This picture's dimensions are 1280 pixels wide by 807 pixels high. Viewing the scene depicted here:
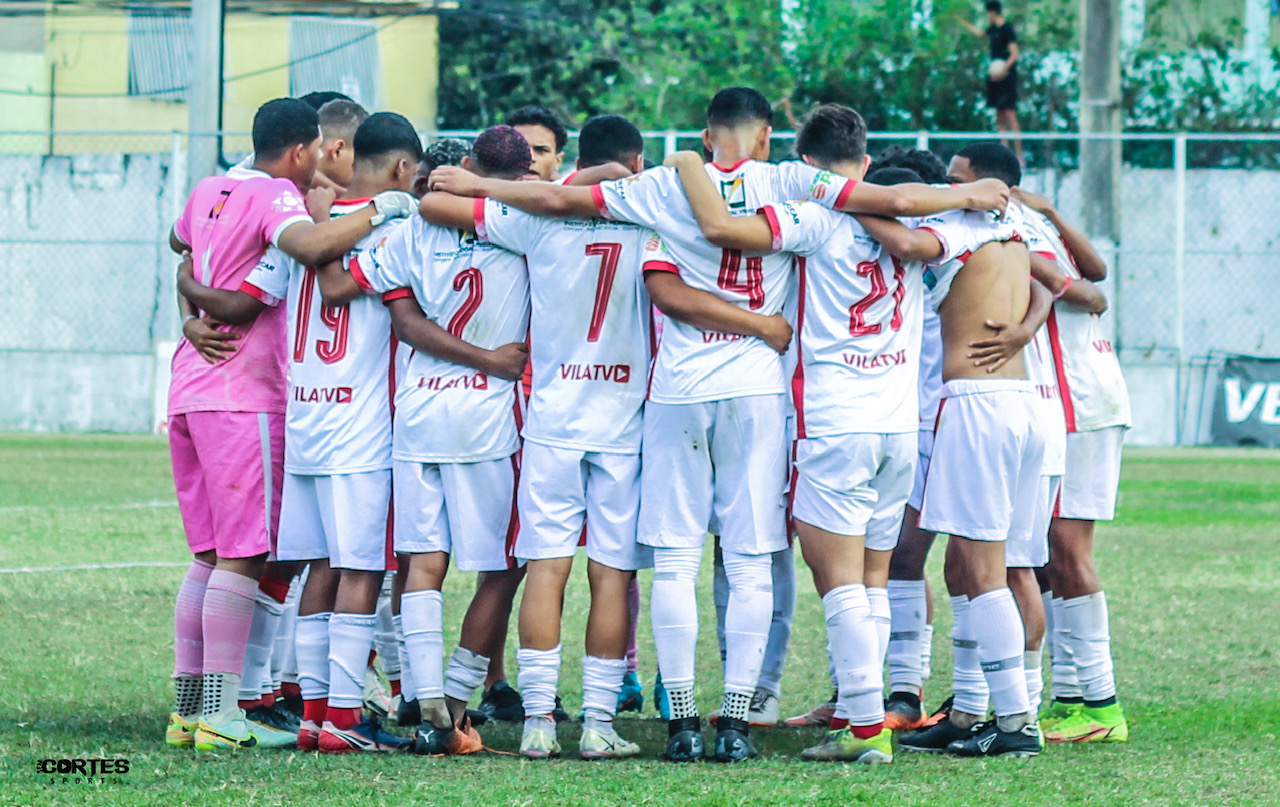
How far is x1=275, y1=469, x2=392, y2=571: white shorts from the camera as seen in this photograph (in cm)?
584

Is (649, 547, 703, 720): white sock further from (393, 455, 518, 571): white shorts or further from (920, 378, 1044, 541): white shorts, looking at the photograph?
(920, 378, 1044, 541): white shorts

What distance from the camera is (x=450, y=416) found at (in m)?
5.75

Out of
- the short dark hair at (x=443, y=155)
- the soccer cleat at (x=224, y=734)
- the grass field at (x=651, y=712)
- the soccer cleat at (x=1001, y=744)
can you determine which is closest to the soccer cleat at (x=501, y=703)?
the grass field at (x=651, y=712)

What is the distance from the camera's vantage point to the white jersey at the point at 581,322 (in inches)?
224

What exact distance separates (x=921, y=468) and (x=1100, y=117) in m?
16.7

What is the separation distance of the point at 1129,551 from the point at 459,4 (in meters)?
26.8

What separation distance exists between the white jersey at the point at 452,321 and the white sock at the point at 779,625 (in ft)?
4.31

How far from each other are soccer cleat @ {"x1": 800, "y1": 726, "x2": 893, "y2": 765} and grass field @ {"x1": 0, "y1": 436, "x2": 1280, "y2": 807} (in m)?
0.08

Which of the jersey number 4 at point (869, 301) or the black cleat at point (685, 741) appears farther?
the jersey number 4 at point (869, 301)

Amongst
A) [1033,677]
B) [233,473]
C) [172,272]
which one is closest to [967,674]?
[1033,677]

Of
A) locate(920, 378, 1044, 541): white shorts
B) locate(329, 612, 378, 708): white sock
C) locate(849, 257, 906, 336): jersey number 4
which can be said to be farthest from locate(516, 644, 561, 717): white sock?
locate(849, 257, 906, 336): jersey number 4

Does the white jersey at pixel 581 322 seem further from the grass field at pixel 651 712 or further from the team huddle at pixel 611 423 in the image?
the grass field at pixel 651 712

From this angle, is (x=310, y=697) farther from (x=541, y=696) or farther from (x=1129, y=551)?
(x=1129, y=551)

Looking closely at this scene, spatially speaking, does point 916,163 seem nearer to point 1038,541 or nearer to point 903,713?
point 1038,541
